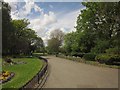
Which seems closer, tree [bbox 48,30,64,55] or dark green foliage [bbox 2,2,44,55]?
dark green foliage [bbox 2,2,44,55]

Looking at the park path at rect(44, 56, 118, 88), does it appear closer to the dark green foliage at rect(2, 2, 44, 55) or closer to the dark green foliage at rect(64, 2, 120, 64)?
the dark green foliage at rect(64, 2, 120, 64)

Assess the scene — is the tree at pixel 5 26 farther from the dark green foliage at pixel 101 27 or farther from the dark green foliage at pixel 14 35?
the dark green foliage at pixel 101 27

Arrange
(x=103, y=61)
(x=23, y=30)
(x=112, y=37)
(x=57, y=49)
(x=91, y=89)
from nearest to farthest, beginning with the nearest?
(x=91, y=89) < (x=103, y=61) < (x=112, y=37) < (x=23, y=30) < (x=57, y=49)

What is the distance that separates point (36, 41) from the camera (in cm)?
12988

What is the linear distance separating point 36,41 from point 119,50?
92272mm

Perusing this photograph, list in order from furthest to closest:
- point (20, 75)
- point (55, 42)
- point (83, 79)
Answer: point (55, 42), point (20, 75), point (83, 79)

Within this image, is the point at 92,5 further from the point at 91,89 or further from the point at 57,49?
the point at 57,49

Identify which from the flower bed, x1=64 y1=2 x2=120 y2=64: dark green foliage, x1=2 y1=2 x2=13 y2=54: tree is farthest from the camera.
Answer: x1=2 y1=2 x2=13 y2=54: tree

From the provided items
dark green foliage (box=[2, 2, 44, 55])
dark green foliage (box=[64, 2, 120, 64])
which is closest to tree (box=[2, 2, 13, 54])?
dark green foliage (box=[2, 2, 44, 55])

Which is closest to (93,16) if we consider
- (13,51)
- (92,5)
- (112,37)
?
(92,5)

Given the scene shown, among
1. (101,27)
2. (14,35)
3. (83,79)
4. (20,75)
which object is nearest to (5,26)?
(14,35)

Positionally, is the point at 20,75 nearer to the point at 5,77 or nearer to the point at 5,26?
the point at 5,77

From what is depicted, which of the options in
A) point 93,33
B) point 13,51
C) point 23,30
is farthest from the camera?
point 23,30

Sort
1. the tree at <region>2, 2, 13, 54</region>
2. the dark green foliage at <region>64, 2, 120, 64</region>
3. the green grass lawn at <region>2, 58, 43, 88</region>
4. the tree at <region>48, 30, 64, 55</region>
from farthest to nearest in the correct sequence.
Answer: the tree at <region>48, 30, 64, 55</region> → the tree at <region>2, 2, 13, 54</region> → the dark green foliage at <region>64, 2, 120, 64</region> → the green grass lawn at <region>2, 58, 43, 88</region>
